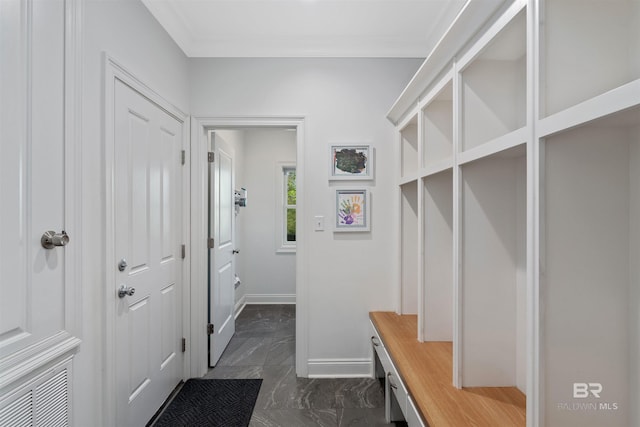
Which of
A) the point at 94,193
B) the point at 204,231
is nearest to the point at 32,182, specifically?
the point at 94,193

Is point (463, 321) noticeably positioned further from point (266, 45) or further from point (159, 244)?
point (266, 45)

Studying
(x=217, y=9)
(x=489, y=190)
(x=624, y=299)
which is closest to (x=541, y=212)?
(x=624, y=299)

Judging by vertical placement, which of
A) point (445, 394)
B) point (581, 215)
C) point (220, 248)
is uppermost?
point (581, 215)

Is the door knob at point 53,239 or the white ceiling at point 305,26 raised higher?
the white ceiling at point 305,26

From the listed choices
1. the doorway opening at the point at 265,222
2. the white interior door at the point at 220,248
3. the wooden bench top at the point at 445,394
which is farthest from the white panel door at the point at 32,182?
the doorway opening at the point at 265,222

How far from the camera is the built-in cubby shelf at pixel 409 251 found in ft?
7.64

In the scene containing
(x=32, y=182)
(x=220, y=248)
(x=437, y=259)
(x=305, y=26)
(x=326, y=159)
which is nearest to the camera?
(x=32, y=182)

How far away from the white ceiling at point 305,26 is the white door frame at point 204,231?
0.52 metres

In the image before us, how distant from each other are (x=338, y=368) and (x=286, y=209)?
2.57 m

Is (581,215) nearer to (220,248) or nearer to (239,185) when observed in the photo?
(220,248)

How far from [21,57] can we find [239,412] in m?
2.10

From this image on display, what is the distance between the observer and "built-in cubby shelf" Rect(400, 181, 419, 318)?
2.33m

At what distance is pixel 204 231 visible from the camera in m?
2.48

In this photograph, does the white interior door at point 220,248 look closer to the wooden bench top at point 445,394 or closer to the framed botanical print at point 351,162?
the framed botanical print at point 351,162
